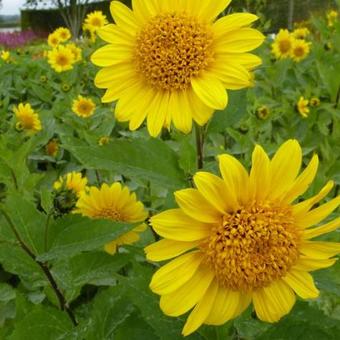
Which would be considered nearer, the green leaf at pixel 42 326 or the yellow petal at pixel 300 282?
the yellow petal at pixel 300 282

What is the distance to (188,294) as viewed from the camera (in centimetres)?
85

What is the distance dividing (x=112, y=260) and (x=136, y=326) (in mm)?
137

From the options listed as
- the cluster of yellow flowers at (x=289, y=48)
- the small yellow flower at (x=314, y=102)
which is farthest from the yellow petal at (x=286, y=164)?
the cluster of yellow flowers at (x=289, y=48)

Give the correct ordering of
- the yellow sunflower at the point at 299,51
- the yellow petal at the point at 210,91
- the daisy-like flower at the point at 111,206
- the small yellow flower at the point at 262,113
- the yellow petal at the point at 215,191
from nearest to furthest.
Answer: the yellow petal at the point at 215,191, the yellow petal at the point at 210,91, the daisy-like flower at the point at 111,206, the small yellow flower at the point at 262,113, the yellow sunflower at the point at 299,51

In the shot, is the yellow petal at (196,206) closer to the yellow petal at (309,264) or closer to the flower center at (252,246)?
the flower center at (252,246)

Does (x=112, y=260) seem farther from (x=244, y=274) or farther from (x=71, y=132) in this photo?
(x=71, y=132)

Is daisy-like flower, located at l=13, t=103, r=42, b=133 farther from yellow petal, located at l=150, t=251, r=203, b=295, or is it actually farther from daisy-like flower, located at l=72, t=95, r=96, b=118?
yellow petal, located at l=150, t=251, r=203, b=295

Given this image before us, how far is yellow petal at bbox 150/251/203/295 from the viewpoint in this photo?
0.82m

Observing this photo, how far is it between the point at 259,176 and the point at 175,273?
0.61 ft

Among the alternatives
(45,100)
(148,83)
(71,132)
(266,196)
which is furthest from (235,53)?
(45,100)

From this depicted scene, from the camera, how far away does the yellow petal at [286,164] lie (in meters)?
0.83

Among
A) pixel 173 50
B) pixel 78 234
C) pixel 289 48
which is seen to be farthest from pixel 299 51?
pixel 78 234

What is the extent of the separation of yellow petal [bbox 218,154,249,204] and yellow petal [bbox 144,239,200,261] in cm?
10

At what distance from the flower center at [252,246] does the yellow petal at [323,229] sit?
0.06 ft
